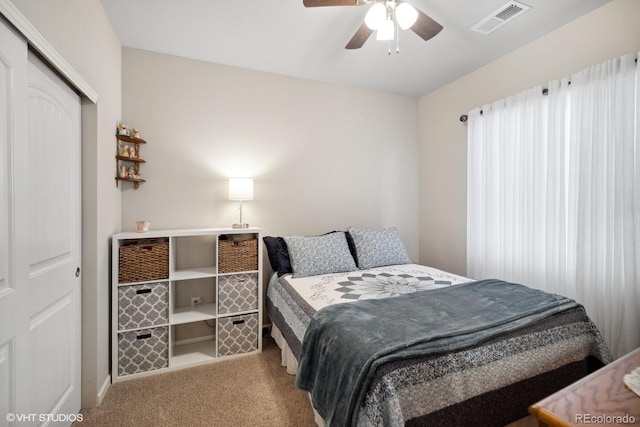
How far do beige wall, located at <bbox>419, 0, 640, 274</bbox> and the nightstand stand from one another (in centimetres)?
220

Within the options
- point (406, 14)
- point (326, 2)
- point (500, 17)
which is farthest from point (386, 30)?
point (500, 17)

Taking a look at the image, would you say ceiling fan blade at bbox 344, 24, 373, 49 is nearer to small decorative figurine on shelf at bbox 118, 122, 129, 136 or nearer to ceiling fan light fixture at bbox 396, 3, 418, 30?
ceiling fan light fixture at bbox 396, 3, 418, 30

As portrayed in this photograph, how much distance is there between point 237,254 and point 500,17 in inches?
108

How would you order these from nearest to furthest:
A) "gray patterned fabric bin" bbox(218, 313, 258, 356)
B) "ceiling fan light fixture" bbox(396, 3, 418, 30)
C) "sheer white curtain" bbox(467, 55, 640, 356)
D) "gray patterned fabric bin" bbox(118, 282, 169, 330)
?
"ceiling fan light fixture" bbox(396, 3, 418, 30)
"sheer white curtain" bbox(467, 55, 640, 356)
"gray patterned fabric bin" bbox(118, 282, 169, 330)
"gray patterned fabric bin" bbox(218, 313, 258, 356)

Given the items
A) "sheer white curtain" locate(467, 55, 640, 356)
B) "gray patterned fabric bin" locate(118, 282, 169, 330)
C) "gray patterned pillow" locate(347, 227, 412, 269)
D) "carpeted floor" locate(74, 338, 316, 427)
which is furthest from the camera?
"gray patterned pillow" locate(347, 227, 412, 269)

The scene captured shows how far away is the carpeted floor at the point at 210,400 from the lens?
5.42 feet

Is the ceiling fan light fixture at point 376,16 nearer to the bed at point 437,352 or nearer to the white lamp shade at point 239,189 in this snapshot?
the white lamp shade at point 239,189

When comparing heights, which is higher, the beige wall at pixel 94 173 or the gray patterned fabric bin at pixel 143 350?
the beige wall at pixel 94 173

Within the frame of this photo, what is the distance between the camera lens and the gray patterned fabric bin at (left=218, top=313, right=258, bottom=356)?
2.31m

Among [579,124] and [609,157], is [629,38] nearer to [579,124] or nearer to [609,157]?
[579,124]

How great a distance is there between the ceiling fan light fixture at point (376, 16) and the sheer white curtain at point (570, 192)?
1.56 m

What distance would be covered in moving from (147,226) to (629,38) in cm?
372

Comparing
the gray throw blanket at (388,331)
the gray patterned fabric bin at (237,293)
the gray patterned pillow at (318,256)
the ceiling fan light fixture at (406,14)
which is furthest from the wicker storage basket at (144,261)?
the ceiling fan light fixture at (406,14)

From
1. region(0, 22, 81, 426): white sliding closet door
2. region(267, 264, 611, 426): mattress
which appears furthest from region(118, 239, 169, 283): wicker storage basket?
region(267, 264, 611, 426): mattress
